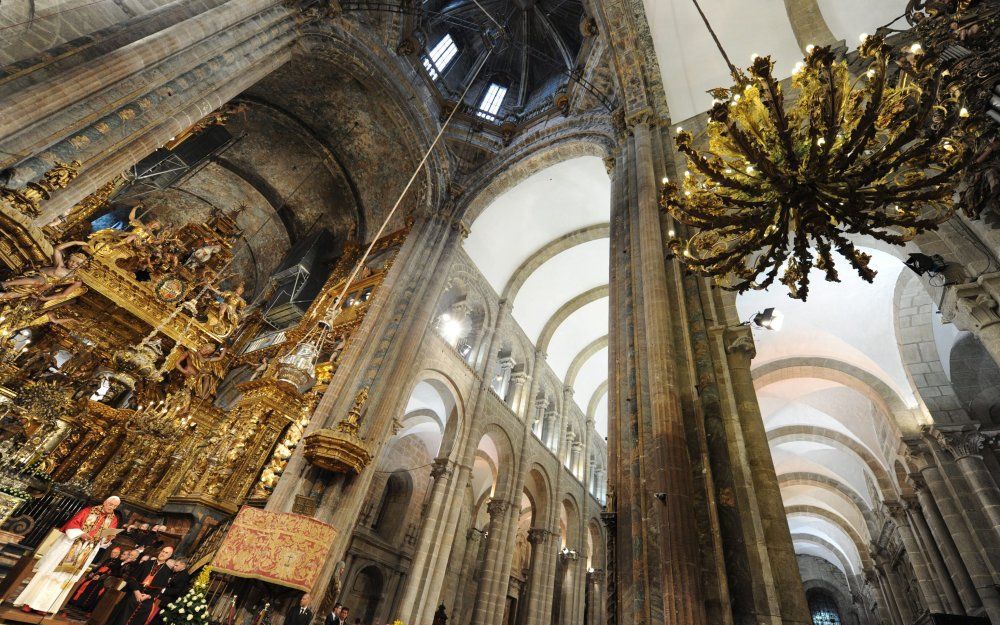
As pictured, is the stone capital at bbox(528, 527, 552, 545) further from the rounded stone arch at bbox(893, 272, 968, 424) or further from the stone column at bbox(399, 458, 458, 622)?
the rounded stone arch at bbox(893, 272, 968, 424)

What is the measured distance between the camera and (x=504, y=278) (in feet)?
48.9

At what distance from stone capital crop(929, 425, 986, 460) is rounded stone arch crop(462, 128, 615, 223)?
873 cm

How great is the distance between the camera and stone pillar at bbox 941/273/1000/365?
448cm

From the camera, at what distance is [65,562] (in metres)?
4.73

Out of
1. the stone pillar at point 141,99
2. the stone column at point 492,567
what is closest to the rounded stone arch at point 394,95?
the stone pillar at point 141,99

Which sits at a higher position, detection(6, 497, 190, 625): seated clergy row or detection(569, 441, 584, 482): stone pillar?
detection(569, 441, 584, 482): stone pillar

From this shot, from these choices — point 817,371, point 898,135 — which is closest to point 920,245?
point 898,135

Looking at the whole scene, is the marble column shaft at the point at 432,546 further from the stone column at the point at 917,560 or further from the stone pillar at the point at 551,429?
the stone column at the point at 917,560

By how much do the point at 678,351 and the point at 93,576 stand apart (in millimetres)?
7791

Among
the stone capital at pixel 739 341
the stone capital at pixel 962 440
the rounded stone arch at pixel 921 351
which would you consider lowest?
the stone capital at pixel 739 341

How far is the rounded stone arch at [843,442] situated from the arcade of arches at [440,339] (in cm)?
8

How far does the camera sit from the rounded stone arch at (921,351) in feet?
25.7

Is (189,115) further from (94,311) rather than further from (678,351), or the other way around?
(678,351)

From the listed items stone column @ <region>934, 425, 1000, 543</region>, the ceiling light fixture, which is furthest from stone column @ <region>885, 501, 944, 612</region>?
the ceiling light fixture
